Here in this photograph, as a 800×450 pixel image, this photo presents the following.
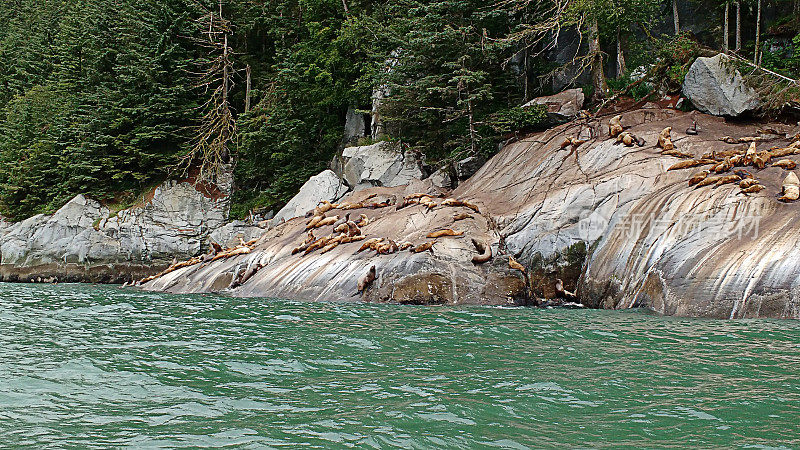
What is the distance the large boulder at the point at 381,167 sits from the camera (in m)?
24.5

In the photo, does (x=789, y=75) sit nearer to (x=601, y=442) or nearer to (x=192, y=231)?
(x=601, y=442)

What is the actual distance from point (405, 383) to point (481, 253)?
910cm

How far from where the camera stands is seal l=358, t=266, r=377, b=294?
14.2 metres

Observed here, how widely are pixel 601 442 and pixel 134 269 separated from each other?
27.8 meters

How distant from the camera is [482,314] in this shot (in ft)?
37.1

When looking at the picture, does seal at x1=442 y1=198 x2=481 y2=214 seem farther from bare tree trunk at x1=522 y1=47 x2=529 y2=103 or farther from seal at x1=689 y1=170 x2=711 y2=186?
bare tree trunk at x1=522 y1=47 x2=529 y2=103

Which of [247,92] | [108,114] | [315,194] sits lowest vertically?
[315,194]

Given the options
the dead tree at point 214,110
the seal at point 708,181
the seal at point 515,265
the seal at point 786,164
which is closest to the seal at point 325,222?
the seal at point 515,265

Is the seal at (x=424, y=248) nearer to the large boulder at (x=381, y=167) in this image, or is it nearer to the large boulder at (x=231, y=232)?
the large boulder at (x=381, y=167)

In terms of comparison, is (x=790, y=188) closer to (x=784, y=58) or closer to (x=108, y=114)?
(x=784, y=58)

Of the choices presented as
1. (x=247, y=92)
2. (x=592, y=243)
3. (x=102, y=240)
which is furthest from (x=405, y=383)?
(x=247, y=92)

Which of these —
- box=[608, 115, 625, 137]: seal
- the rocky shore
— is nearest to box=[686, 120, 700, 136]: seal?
the rocky shore

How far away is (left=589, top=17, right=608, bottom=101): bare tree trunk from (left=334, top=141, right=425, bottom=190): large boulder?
25.4 feet

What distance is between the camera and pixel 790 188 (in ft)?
38.7
